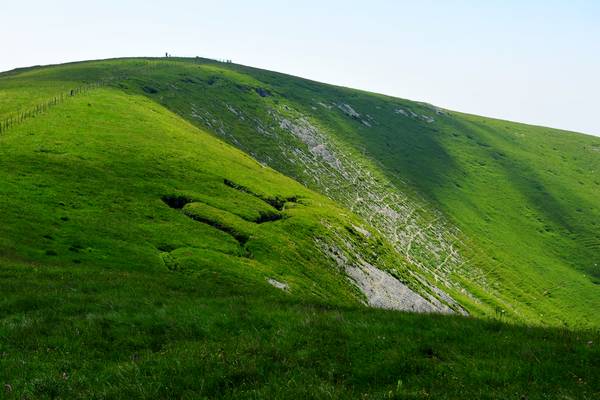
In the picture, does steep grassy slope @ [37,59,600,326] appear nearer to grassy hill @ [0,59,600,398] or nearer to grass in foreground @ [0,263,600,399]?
grassy hill @ [0,59,600,398]

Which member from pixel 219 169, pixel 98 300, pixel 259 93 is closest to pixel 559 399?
pixel 98 300

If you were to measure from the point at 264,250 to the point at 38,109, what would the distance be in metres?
54.2

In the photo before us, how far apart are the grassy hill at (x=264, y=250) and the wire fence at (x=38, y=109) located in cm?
91

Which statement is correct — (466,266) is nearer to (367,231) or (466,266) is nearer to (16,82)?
(367,231)

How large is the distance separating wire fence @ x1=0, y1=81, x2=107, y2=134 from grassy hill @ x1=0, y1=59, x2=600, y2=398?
913 millimetres

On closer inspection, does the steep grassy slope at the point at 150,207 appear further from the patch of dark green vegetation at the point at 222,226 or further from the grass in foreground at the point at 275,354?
the grass in foreground at the point at 275,354

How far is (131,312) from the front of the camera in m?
17.2

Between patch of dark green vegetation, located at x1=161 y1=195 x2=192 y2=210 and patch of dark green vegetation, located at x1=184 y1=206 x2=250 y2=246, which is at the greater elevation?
patch of dark green vegetation, located at x1=161 y1=195 x2=192 y2=210

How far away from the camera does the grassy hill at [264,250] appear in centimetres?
1171

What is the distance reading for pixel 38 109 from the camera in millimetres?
79750

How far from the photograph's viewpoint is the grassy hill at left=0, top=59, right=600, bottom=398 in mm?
11711

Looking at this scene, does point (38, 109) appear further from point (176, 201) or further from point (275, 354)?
point (275, 354)

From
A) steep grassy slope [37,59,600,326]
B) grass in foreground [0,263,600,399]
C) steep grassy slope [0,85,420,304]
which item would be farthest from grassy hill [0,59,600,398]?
steep grassy slope [37,59,600,326]

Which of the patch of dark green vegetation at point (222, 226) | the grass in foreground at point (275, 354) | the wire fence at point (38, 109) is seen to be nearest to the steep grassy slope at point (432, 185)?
the wire fence at point (38, 109)
